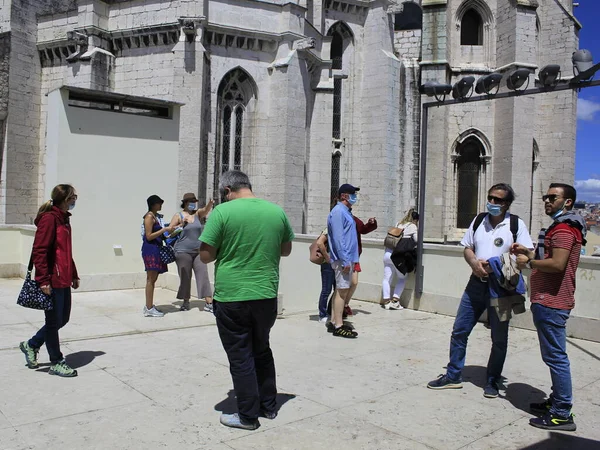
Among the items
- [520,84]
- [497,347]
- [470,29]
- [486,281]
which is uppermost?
[470,29]

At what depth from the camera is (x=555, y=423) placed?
4.04 metres

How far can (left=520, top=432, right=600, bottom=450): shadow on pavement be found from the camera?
12.3ft

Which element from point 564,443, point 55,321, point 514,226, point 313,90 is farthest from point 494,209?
point 313,90

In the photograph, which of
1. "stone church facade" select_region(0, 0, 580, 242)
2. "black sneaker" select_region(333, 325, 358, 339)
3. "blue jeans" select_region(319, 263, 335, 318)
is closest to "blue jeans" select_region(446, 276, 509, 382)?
"black sneaker" select_region(333, 325, 358, 339)

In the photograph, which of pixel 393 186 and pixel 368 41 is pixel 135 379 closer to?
pixel 393 186

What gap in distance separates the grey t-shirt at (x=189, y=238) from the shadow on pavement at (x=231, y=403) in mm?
3792

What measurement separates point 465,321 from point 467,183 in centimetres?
1855

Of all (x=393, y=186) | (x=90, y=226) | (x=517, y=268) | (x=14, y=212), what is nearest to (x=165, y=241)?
(x=90, y=226)

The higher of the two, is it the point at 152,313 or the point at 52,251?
the point at 52,251

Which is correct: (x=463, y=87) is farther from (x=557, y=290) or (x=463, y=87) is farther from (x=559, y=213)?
(x=557, y=290)

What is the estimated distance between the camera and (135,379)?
496 cm

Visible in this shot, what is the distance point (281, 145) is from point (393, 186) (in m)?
5.43

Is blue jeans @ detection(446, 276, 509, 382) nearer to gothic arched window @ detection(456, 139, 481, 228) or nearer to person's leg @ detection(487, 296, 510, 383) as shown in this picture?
person's leg @ detection(487, 296, 510, 383)

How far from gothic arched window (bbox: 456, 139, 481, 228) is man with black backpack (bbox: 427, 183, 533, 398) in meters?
18.0
